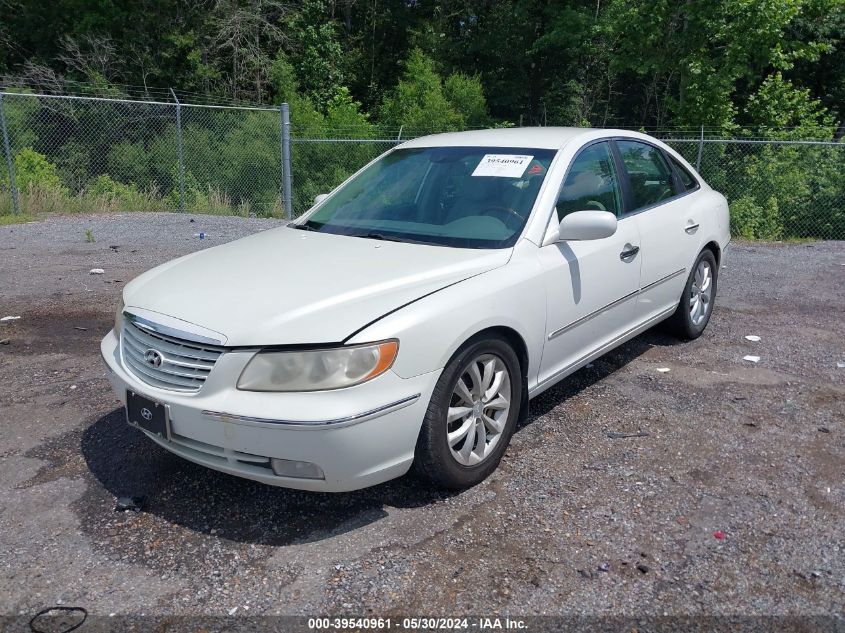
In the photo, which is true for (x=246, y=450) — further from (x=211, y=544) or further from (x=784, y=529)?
(x=784, y=529)

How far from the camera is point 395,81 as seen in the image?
28875 mm

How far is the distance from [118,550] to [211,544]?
0.37m

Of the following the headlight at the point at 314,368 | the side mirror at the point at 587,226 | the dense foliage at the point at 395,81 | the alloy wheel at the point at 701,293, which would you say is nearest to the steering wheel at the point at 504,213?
Answer: the side mirror at the point at 587,226

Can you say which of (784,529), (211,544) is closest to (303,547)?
(211,544)

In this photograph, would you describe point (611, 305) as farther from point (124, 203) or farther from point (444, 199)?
point (124, 203)

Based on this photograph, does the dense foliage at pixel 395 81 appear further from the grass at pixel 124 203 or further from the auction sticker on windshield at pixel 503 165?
the auction sticker on windshield at pixel 503 165

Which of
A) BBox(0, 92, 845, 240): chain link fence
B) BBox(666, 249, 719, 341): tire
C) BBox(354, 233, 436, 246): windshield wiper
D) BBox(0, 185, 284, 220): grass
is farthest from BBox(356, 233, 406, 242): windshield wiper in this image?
BBox(0, 185, 284, 220): grass

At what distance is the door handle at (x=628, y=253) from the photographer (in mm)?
4379

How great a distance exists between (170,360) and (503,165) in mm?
2184

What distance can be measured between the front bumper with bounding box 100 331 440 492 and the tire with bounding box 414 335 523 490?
9 centimetres

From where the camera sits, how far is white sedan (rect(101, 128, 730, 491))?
9.41 ft

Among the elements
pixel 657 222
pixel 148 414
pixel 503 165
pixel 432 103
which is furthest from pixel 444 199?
pixel 432 103

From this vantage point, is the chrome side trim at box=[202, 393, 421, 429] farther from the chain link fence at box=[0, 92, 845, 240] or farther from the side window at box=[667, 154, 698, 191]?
the chain link fence at box=[0, 92, 845, 240]

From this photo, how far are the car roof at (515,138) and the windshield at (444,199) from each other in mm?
68
